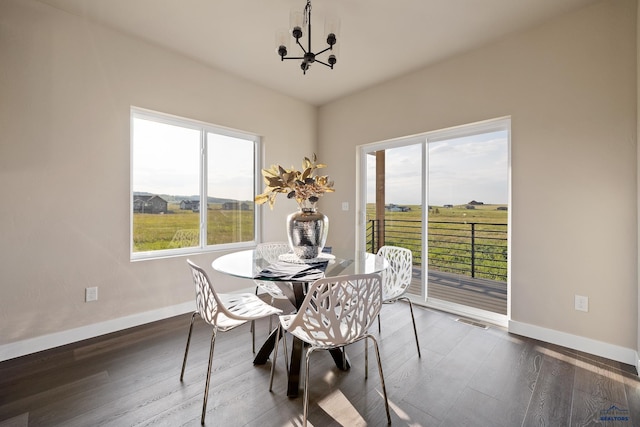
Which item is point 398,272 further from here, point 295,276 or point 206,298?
point 206,298

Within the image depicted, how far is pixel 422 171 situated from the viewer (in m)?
3.32

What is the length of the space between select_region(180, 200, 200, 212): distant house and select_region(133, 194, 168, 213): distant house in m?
0.18

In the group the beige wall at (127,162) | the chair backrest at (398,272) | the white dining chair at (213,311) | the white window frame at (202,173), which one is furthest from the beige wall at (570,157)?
the white window frame at (202,173)

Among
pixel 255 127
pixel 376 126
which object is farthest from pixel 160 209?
pixel 376 126

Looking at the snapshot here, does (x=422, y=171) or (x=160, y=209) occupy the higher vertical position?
(x=422, y=171)

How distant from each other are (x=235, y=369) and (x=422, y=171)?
2.70 m

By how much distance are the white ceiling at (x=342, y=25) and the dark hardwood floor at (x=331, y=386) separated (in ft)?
8.64

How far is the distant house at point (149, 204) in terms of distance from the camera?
2.82 meters

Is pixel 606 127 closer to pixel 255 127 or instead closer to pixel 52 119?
pixel 255 127

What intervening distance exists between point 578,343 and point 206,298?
111 inches

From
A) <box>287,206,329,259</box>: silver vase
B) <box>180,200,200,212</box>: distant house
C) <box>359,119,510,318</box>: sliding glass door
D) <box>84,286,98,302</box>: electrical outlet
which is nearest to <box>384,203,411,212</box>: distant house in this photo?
<box>359,119,510,318</box>: sliding glass door

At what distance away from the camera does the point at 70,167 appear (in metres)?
2.35

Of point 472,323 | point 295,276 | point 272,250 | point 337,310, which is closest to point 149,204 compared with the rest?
point 272,250

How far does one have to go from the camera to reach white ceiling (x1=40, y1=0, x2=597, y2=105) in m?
2.22
